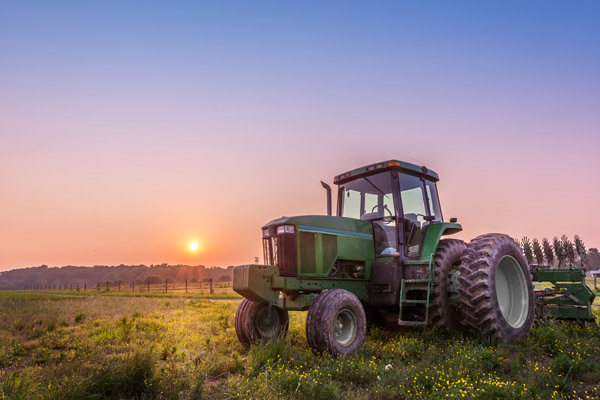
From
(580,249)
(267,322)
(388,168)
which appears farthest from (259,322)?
(580,249)

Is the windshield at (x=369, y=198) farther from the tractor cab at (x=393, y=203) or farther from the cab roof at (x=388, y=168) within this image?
the cab roof at (x=388, y=168)

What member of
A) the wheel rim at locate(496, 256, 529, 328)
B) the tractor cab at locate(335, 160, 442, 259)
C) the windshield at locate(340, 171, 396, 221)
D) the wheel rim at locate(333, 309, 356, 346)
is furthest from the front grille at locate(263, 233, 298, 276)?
the wheel rim at locate(496, 256, 529, 328)

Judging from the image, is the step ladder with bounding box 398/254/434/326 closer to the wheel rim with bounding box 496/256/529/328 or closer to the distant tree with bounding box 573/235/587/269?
the wheel rim with bounding box 496/256/529/328

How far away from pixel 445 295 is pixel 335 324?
2139mm

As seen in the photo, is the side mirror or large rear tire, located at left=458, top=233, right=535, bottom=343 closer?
large rear tire, located at left=458, top=233, right=535, bottom=343

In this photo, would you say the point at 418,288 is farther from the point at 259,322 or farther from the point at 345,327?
the point at 259,322

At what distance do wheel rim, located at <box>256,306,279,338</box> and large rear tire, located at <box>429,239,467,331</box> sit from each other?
265 centimetres

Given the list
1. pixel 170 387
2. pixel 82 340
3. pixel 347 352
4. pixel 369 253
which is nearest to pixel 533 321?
pixel 369 253

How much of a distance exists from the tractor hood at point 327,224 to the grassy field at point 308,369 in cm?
187

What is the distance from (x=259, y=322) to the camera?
685 centimetres

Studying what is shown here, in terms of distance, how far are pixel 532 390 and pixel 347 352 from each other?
8.41ft

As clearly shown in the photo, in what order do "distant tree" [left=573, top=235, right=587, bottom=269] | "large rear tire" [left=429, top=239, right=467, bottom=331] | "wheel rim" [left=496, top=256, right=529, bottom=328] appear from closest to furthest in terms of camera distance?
"large rear tire" [left=429, top=239, right=467, bottom=331]
"wheel rim" [left=496, top=256, right=529, bottom=328]
"distant tree" [left=573, top=235, right=587, bottom=269]

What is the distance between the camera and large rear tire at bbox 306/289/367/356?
5617mm

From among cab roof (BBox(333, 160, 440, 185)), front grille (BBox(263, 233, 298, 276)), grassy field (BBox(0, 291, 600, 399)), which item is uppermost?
cab roof (BBox(333, 160, 440, 185))
